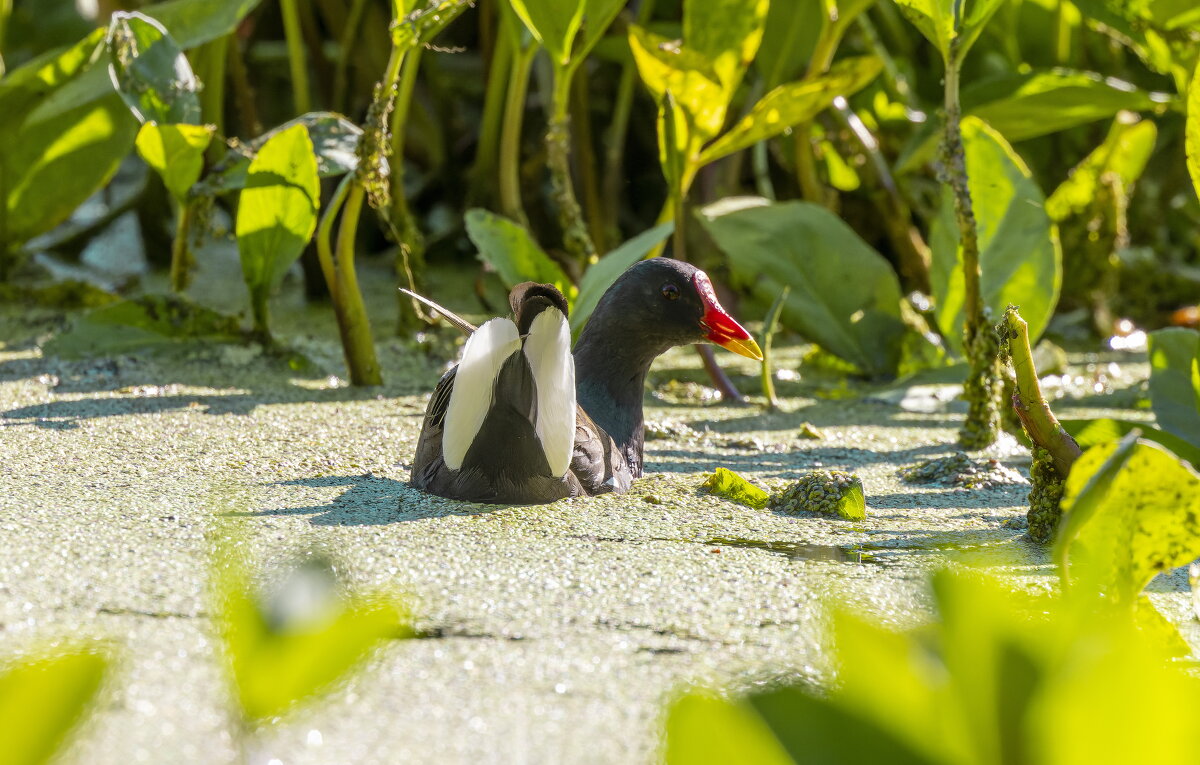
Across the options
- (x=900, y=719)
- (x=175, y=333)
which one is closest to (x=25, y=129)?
(x=175, y=333)

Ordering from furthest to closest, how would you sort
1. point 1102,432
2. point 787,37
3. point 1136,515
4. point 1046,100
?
point 787,37
point 1046,100
point 1102,432
point 1136,515

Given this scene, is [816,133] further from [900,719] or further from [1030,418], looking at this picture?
[900,719]

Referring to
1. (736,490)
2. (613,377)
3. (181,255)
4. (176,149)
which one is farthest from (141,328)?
(736,490)

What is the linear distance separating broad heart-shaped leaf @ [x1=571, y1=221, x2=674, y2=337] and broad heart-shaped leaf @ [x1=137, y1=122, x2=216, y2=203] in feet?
1.96

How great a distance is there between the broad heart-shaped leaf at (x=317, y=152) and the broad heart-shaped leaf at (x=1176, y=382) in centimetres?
112

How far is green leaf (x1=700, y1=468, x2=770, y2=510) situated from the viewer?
4.88 ft

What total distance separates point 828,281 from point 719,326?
567mm

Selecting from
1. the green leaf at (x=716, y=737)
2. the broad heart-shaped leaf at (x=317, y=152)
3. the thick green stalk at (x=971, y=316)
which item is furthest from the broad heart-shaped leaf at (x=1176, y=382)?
the green leaf at (x=716, y=737)

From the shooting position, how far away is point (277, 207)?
1.94m

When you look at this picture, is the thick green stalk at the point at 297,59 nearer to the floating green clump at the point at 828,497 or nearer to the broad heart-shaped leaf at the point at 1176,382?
the floating green clump at the point at 828,497

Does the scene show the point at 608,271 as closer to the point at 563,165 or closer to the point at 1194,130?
Answer: the point at 563,165

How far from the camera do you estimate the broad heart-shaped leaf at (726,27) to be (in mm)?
2111

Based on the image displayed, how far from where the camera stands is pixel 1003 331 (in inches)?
51.3

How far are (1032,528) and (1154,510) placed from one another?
45cm
